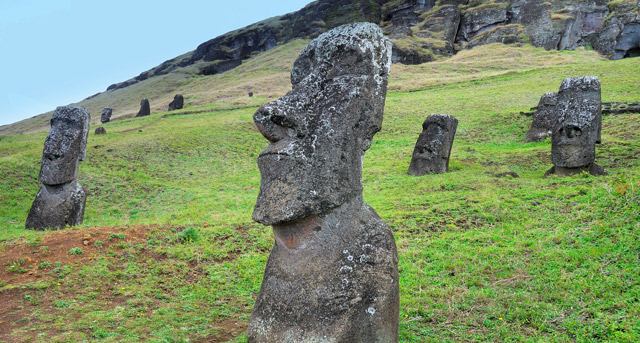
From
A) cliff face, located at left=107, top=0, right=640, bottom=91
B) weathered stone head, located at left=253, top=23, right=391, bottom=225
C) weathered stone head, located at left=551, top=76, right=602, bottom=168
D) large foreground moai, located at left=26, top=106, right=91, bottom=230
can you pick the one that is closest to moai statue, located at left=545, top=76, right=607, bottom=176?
weathered stone head, located at left=551, top=76, right=602, bottom=168

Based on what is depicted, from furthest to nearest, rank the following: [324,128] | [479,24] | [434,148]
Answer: [479,24]
[434,148]
[324,128]

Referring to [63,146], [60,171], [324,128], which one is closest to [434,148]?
[63,146]

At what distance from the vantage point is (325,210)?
13.0 ft

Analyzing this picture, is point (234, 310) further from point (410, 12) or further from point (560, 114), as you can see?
point (410, 12)

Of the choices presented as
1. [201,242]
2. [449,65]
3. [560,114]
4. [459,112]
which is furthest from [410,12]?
[201,242]

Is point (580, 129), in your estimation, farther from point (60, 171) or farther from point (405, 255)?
point (60, 171)

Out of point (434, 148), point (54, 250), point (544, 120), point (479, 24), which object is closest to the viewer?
point (54, 250)

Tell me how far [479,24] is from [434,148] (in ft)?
207

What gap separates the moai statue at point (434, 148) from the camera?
15.5 metres

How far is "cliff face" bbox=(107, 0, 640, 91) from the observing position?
49.1 m

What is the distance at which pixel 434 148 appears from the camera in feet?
51.0

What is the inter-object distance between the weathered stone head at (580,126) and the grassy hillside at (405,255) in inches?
48.0

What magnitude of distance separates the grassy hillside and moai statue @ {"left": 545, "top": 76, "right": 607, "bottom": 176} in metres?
1.16

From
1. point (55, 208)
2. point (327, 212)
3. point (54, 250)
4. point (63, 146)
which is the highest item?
point (63, 146)
